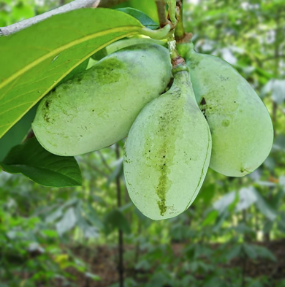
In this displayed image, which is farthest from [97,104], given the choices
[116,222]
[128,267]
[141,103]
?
[128,267]

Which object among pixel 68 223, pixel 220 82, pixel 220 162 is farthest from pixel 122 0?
pixel 68 223

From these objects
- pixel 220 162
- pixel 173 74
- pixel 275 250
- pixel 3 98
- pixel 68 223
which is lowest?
pixel 275 250

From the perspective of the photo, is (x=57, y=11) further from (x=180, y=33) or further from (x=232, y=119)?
(x=232, y=119)

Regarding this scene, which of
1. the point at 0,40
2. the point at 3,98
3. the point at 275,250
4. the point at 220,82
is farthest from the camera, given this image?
the point at 275,250

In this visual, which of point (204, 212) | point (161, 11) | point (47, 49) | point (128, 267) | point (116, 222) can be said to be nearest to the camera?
point (47, 49)

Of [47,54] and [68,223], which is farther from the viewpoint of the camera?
[68,223]

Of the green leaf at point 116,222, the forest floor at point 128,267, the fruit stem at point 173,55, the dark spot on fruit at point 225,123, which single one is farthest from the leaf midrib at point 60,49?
the forest floor at point 128,267

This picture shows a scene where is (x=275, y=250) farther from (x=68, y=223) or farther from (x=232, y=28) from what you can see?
(x=68, y=223)

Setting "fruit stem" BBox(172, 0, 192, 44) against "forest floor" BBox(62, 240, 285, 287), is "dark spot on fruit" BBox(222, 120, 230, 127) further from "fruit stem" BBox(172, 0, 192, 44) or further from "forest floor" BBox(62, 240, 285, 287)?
"forest floor" BBox(62, 240, 285, 287)
